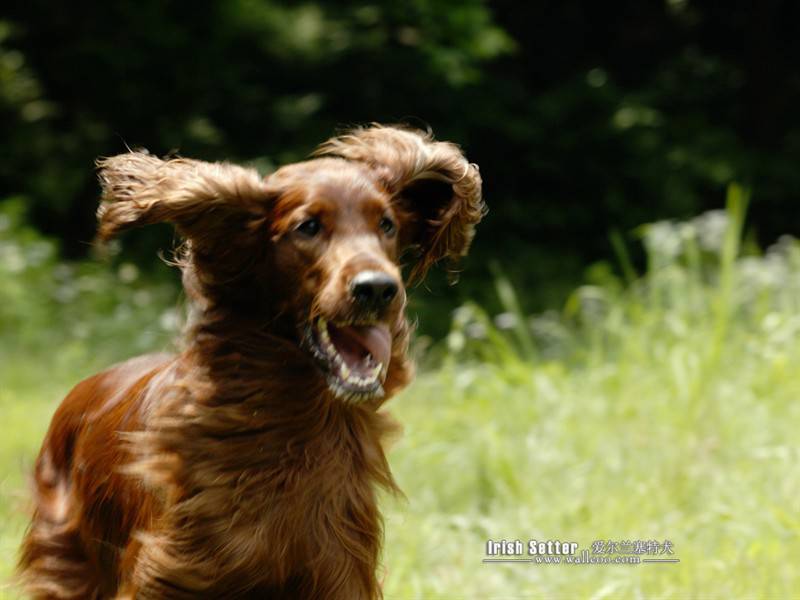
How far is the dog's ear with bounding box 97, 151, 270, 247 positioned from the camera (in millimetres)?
3164

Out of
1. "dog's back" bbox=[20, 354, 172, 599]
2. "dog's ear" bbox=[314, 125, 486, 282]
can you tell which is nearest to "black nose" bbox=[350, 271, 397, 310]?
"dog's ear" bbox=[314, 125, 486, 282]

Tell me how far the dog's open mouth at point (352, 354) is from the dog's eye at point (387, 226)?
1.01 feet

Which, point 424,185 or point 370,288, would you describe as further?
point 424,185

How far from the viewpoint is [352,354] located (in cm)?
313

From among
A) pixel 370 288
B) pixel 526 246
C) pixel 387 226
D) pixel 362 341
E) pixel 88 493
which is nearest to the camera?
pixel 370 288

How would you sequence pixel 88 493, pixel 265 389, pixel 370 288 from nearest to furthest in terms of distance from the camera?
pixel 370 288 < pixel 265 389 < pixel 88 493

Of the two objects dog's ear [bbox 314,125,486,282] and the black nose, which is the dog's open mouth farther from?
dog's ear [bbox 314,125,486,282]

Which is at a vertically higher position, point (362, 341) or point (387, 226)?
point (387, 226)

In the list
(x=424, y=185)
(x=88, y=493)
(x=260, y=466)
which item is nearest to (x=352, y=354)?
(x=260, y=466)

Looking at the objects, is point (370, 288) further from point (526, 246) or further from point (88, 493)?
point (526, 246)

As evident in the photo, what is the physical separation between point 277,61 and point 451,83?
5.90 feet

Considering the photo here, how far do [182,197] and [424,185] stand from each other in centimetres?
84

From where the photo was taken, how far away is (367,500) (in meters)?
3.29

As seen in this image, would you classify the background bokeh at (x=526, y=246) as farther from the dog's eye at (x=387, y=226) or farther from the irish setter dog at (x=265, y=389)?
the dog's eye at (x=387, y=226)
